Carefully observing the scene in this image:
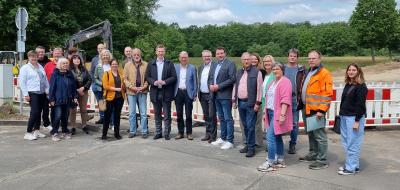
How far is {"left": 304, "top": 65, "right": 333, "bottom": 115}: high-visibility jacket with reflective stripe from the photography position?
6984 millimetres

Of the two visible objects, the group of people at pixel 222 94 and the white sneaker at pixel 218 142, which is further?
the white sneaker at pixel 218 142

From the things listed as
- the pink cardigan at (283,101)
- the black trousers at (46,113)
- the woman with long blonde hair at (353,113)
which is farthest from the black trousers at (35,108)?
the woman with long blonde hair at (353,113)

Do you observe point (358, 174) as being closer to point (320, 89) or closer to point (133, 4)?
point (320, 89)

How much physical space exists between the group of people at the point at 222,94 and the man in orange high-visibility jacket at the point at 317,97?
0.01 m

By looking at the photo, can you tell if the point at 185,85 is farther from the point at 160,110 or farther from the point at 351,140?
the point at 351,140

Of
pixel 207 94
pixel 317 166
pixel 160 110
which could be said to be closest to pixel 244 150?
pixel 207 94

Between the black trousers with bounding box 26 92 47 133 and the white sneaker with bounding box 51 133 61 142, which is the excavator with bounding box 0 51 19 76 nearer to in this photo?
the black trousers with bounding box 26 92 47 133

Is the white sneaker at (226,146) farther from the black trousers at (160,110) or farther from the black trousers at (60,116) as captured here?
the black trousers at (60,116)

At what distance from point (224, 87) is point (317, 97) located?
6.43 feet

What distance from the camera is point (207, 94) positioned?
896 centimetres

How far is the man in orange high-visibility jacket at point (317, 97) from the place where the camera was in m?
6.99

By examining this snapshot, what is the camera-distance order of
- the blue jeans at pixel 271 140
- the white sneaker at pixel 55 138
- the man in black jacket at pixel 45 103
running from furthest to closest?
1. the man in black jacket at pixel 45 103
2. the white sneaker at pixel 55 138
3. the blue jeans at pixel 271 140

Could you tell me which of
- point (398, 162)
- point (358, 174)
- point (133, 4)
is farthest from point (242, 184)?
point (133, 4)

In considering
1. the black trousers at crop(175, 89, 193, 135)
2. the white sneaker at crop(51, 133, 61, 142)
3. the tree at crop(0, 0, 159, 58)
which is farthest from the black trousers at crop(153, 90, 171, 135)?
the tree at crop(0, 0, 159, 58)
